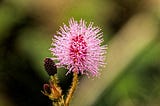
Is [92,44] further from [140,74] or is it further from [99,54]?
[140,74]

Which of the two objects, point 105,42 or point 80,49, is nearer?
point 80,49

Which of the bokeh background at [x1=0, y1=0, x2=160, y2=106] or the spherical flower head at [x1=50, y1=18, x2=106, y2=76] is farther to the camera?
the bokeh background at [x1=0, y1=0, x2=160, y2=106]

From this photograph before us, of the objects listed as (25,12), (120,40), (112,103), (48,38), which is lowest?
(112,103)

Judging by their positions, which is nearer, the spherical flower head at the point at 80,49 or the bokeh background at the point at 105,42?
the spherical flower head at the point at 80,49

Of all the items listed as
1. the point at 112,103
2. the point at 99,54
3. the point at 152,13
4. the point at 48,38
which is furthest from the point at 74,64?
the point at 152,13
